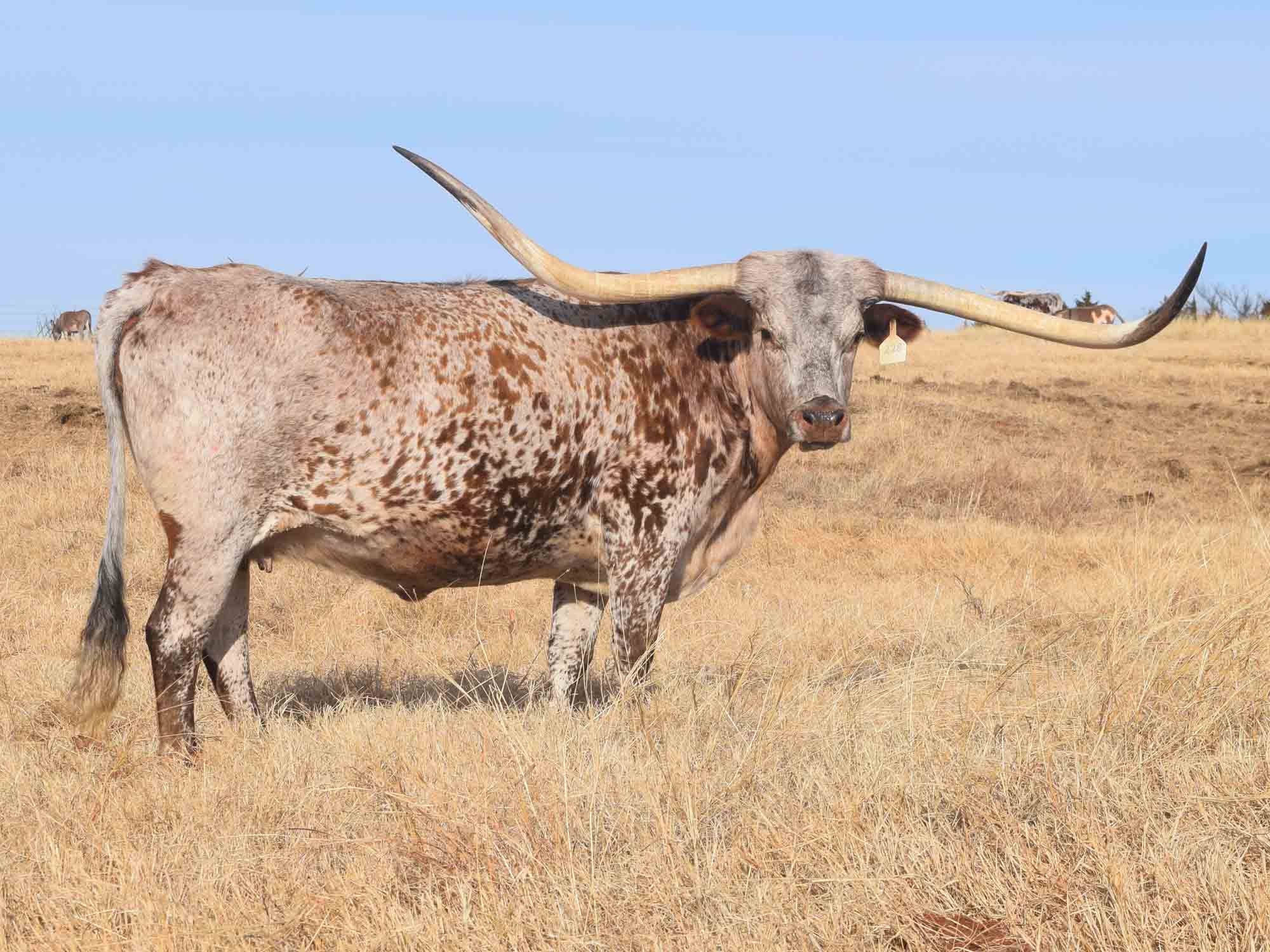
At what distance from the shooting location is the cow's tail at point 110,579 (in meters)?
4.66

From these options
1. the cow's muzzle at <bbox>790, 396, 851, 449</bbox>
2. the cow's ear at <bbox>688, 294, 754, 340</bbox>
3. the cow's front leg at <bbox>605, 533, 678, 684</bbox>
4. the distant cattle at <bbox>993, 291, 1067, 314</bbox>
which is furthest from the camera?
the distant cattle at <bbox>993, 291, 1067, 314</bbox>

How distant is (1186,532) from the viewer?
9039 mm

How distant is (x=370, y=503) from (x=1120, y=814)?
8.40 feet

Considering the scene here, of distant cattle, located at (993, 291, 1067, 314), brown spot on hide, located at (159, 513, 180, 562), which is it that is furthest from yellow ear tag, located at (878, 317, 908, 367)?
distant cattle, located at (993, 291, 1067, 314)

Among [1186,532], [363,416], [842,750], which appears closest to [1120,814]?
[842,750]

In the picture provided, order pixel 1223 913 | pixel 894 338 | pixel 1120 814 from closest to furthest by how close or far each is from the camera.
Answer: pixel 1223 913, pixel 1120 814, pixel 894 338

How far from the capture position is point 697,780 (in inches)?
147

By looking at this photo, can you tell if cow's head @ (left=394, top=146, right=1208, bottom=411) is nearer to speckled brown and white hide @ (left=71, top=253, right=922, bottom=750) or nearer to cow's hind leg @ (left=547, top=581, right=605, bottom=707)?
speckled brown and white hide @ (left=71, top=253, right=922, bottom=750)

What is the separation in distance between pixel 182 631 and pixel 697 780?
1.97 meters

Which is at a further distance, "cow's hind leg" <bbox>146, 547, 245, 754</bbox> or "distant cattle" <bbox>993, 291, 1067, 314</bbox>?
"distant cattle" <bbox>993, 291, 1067, 314</bbox>

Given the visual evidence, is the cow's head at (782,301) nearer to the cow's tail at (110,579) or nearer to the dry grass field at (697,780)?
the dry grass field at (697,780)

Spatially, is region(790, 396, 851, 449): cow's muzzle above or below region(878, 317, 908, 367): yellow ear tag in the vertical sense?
below

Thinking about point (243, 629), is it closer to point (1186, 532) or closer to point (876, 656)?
point (876, 656)

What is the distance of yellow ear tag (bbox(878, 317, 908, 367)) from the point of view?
5.52 metres
